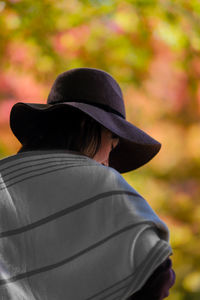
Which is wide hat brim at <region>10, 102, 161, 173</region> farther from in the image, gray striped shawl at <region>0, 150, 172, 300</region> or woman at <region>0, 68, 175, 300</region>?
gray striped shawl at <region>0, 150, 172, 300</region>

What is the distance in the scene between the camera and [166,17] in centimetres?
422

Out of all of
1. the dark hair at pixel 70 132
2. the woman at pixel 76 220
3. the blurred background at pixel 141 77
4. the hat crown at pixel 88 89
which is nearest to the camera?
the woman at pixel 76 220

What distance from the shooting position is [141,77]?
20.1 feet

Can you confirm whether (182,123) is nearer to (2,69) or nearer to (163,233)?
(2,69)

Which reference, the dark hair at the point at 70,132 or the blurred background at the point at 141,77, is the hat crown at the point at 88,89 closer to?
the dark hair at the point at 70,132

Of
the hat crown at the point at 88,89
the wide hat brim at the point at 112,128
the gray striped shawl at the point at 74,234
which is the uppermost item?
the hat crown at the point at 88,89

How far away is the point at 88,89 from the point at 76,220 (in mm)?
486

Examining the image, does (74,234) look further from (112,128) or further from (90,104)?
(90,104)

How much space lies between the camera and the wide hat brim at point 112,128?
1.77m

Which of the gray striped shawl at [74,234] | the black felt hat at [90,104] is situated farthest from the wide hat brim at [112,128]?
the gray striped shawl at [74,234]

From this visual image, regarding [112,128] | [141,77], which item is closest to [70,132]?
[112,128]

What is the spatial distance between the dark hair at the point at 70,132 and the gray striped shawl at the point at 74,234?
5 cm

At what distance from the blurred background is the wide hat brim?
2396 mm

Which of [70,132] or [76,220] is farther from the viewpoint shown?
[70,132]
